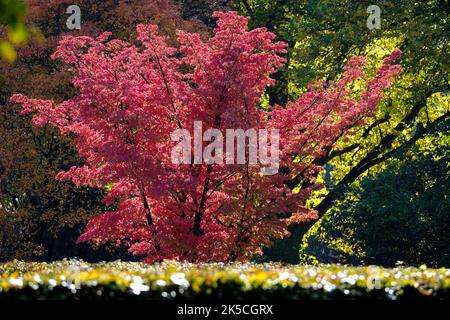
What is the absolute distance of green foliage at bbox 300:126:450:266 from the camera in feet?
61.5

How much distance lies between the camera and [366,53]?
19156mm

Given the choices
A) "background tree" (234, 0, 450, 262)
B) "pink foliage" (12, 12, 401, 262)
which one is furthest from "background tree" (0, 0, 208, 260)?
"pink foliage" (12, 12, 401, 262)

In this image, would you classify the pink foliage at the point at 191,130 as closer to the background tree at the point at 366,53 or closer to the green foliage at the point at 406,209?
the background tree at the point at 366,53

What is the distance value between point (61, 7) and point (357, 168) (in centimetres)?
896

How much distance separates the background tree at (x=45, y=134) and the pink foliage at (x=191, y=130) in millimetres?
5935

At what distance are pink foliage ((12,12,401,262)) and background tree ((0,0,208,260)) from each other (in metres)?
5.93

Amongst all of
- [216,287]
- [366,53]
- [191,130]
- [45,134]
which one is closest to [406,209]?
[366,53]

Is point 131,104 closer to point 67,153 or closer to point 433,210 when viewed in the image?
point 67,153

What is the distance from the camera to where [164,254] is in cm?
1316

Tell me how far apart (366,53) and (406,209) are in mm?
4030

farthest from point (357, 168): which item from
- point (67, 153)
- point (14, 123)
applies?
point (14, 123)

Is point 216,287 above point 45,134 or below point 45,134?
below

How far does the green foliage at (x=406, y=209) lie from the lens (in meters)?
18.7

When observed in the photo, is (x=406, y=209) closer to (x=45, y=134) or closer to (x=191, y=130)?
(x=191, y=130)
